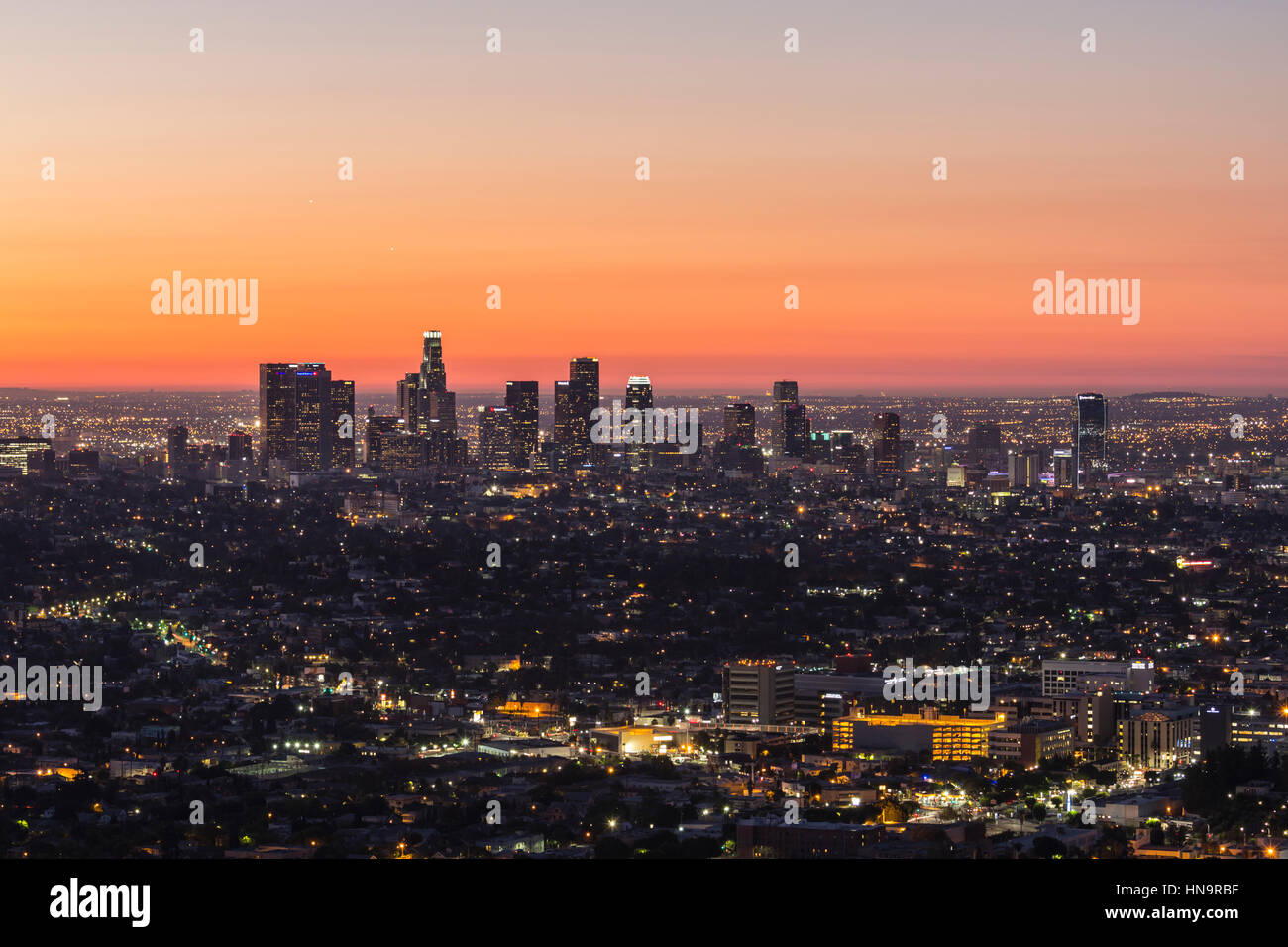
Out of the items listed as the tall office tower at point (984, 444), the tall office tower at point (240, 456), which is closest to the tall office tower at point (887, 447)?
the tall office tower at point (984, 444)

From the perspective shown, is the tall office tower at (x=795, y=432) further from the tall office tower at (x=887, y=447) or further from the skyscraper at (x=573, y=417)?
the skyscraper at (x=573, y=417)

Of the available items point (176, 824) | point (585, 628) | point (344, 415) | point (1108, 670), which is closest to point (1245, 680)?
point (1108, 670)

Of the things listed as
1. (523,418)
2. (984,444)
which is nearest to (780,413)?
(984,444)

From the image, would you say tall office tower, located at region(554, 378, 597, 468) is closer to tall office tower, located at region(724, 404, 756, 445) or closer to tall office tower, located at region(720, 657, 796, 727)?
tall office tower, located at region(724, 404, 756, 445)

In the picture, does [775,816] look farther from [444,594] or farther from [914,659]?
[444,594]

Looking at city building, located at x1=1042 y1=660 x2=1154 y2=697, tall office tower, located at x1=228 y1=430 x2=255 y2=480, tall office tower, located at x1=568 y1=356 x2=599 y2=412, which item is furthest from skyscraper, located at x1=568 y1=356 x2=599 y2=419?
city building, located at x1=1042 y1=660 x2=1154 y2=697
